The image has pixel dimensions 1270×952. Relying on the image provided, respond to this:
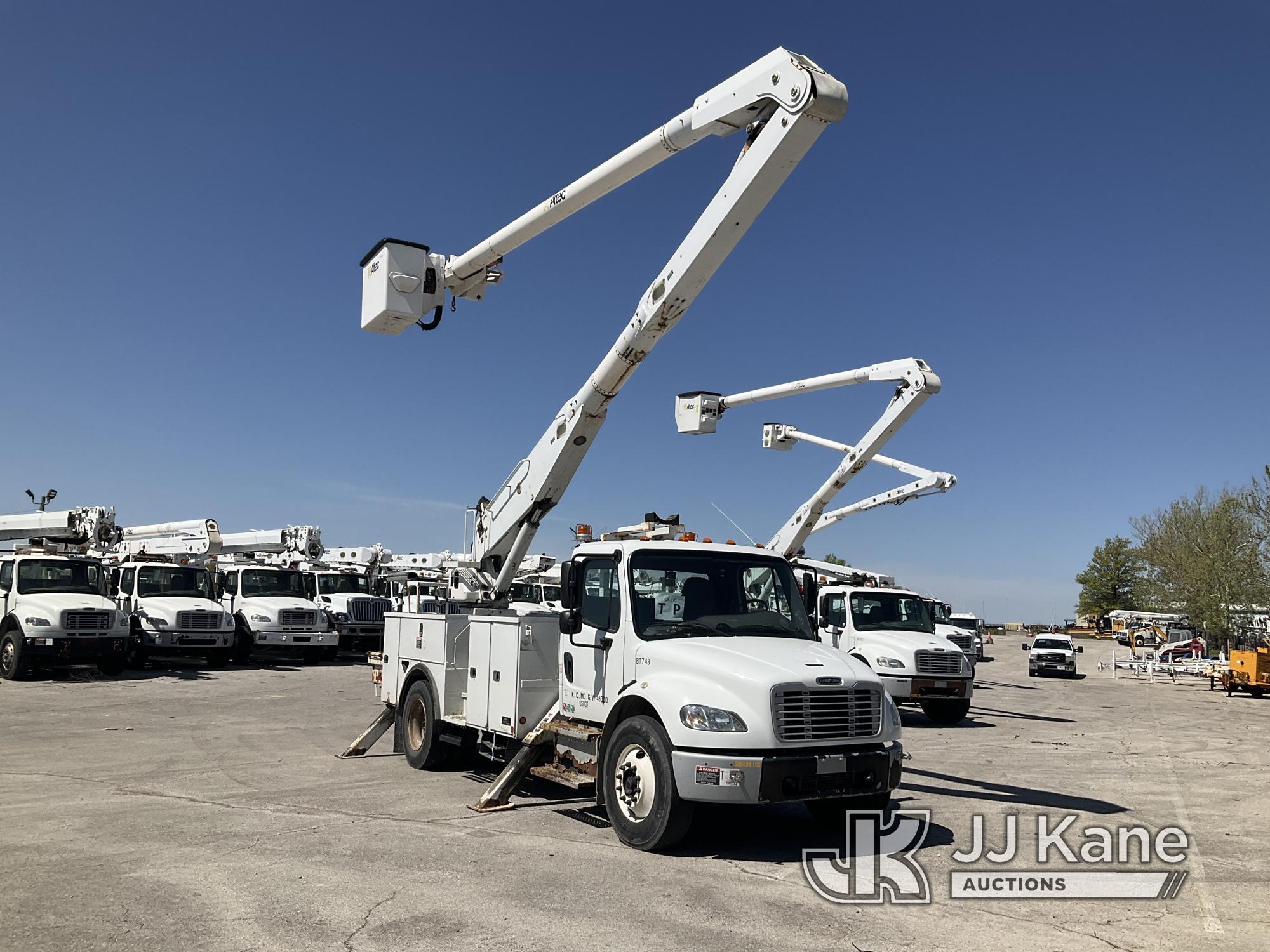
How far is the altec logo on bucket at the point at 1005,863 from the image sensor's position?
629 centimetres

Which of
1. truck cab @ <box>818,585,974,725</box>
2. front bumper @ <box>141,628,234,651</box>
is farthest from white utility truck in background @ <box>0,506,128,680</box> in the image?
truck cab @ <box>818,585,974,725</box>

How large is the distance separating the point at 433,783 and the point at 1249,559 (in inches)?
1464

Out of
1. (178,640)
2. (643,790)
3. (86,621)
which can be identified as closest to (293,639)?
(178,640)

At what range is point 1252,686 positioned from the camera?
26.7 meters

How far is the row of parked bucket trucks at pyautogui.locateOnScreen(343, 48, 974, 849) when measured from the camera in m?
6.91

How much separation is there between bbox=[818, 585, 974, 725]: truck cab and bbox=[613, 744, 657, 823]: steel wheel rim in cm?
860

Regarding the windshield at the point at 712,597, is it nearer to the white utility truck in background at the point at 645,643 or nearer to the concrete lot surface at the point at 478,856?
the white utility truck in background at the point at 645,643

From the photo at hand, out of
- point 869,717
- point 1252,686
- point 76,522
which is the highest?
point 76,522

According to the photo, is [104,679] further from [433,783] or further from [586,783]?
[586,783]

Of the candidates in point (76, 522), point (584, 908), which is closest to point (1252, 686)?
point (584, 908)

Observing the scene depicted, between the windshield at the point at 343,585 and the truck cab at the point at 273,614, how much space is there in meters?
2.59

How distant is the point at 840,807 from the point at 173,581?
20.3 m

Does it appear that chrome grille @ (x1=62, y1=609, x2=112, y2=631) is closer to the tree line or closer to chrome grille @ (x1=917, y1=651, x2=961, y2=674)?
chrome grille @ (x1=917, y1=651, x2=961, y2=674)

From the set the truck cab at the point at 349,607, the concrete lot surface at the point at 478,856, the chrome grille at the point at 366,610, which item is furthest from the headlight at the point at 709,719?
the chrome grille at the point at 366,610
